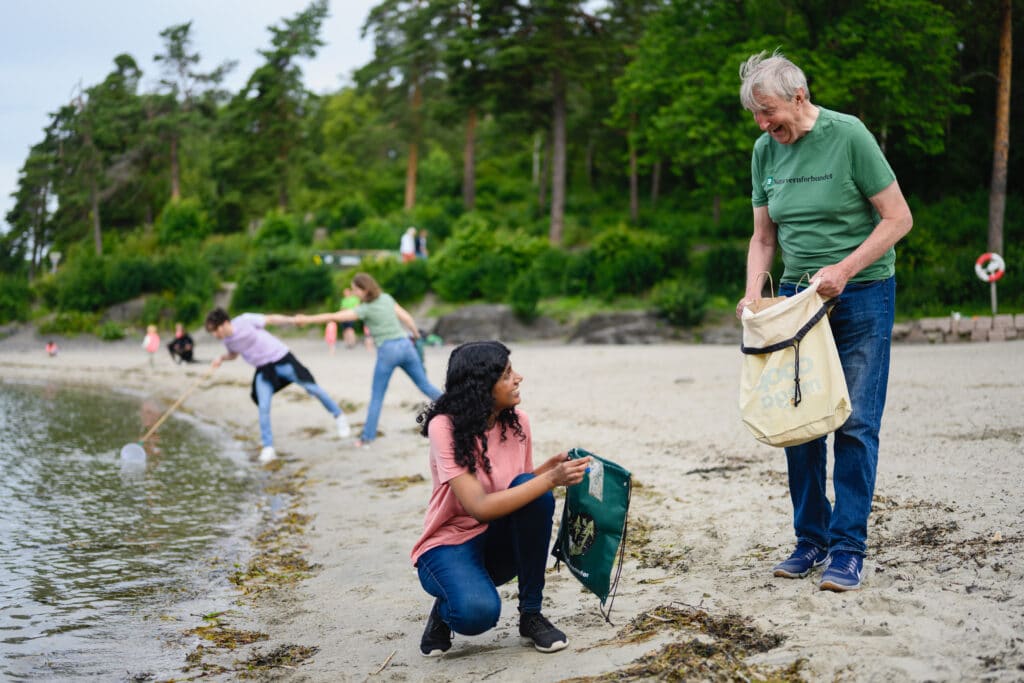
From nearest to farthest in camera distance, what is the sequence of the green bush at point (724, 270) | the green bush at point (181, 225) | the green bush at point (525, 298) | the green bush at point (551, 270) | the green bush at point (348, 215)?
the green bush at point (724, 270) → the green bush at point (525, 298) → the green bush at point (551, 270) → the green bush at point (348, 215) → the green bush at point (181, 225)

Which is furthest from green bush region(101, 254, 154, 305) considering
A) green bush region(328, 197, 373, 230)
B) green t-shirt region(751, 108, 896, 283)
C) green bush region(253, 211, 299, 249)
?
green t-shirt region(751, 108, 896, 283)

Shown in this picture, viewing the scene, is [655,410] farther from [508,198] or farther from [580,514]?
[508,198]

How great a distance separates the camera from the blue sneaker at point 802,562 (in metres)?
4.31

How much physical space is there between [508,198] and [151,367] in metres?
27.7

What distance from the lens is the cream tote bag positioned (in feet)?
12.8

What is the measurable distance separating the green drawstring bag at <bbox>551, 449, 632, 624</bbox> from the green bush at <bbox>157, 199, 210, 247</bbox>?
148 feet

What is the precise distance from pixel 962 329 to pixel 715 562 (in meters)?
15.3

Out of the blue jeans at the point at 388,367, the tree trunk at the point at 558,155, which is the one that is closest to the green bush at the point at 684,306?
the tree trunk at the point at 558,155

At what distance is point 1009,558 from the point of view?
155 inches

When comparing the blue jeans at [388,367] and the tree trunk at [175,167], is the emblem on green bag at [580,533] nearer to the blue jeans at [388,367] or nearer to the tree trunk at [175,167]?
the blue jeans at [388,367]

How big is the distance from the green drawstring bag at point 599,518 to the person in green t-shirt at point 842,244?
917 millimetres

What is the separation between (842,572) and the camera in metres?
4.00

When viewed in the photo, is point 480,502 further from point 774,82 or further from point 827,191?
point 774,82

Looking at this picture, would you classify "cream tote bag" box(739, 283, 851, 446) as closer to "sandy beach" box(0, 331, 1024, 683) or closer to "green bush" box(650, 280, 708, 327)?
"sandy beach" box(0, 331, 1024, 683)
